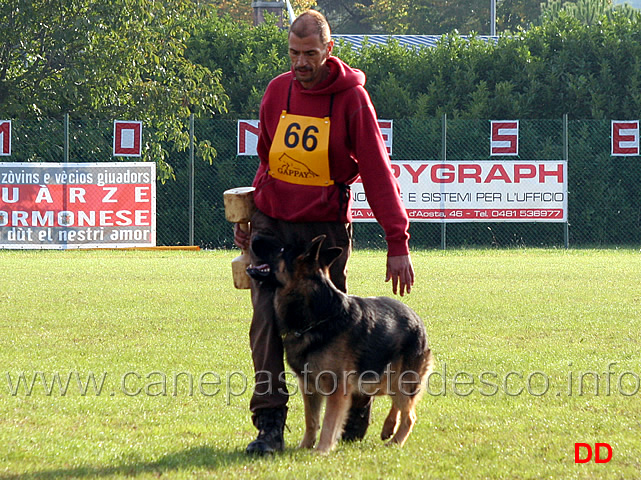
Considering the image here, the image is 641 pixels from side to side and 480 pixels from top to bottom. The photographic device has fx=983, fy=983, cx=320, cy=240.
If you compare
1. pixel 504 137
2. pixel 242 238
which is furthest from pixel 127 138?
pixel 242 238

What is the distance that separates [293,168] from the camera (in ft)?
15.8

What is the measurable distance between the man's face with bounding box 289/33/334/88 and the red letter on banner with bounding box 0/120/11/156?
51.4 feet

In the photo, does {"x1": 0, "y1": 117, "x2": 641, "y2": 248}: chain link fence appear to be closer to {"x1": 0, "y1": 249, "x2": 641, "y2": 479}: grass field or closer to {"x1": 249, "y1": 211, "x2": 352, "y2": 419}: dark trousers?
{"x1": 0, "y1": 249, "x2": 641, "y2": 479}: grass field

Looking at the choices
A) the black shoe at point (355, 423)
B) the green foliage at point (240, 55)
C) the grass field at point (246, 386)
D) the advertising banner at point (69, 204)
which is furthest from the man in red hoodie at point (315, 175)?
the green foliage at point (240, 55)

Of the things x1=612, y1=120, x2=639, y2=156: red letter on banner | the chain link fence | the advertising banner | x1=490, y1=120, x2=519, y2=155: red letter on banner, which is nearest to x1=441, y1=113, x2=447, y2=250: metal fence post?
the chain link fence

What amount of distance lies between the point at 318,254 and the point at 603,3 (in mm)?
37579

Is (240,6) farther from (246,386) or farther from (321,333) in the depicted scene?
(321,333)

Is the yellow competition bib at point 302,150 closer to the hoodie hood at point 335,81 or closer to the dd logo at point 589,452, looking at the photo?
the hoodie hood at point 335,81

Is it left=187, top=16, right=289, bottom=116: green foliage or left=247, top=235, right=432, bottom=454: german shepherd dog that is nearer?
left=247, top=235, right=432, bottom=454: german shepherd dog

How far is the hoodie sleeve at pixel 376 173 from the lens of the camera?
4746mm

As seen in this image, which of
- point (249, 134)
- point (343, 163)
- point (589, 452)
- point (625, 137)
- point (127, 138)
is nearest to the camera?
point (589, 452)

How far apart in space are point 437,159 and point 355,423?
15.7 m

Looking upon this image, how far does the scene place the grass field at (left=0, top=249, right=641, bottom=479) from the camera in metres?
4.38

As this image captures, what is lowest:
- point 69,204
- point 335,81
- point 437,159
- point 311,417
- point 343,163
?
point 311,417
